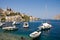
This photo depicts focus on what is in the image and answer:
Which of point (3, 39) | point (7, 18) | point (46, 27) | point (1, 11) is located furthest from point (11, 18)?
point (3, 39)

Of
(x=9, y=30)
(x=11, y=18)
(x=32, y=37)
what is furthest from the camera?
(x=11, y=18)

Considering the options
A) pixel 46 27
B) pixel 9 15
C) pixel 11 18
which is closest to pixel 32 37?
pixel 46 27

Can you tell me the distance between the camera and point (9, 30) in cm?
2959

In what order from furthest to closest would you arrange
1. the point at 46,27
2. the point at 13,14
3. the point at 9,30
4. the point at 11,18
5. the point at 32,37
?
the point at 13,14 < the point at 11,18 < the point at 46,27 < the point at 9,30 < the point at 32,37

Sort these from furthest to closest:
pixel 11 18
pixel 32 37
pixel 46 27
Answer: pixel 11 18, pixel 46 27, pixel 32 37

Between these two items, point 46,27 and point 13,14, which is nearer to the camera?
point 46,27

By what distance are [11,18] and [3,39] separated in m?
58.7

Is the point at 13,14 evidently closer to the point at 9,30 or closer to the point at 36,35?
the point at 9,30

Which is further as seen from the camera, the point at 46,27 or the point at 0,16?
the point at 0,16

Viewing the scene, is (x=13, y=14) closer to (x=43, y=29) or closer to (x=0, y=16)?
(x=0, y=16)

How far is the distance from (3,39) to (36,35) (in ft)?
15.4

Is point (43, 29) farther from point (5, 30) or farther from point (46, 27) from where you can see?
point (5, 30)

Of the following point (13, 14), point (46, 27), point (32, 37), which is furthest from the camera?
point (13, 14)

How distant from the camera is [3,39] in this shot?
19750 millimetres
